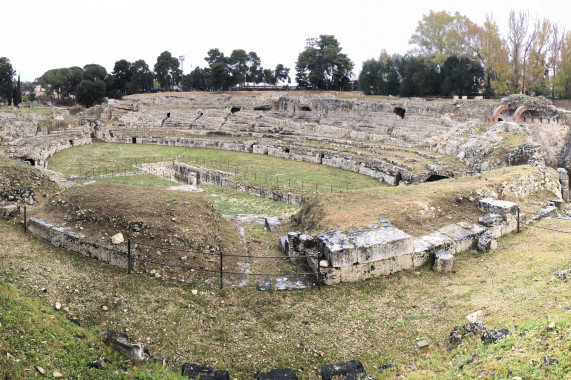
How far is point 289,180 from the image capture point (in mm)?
26328

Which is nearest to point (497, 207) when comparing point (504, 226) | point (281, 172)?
point (504, 226)

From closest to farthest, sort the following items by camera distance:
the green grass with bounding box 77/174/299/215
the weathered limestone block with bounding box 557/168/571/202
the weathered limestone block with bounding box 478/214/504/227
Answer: the weathered limestone block with bounding box 478/214/504/227 < the weathered limestone block with bounding box 557/168/571/202 < the green grass with bounding box 77/174/299/215

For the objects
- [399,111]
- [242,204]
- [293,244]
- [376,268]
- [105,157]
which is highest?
[399,111]

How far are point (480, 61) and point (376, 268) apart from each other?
41.4 meters

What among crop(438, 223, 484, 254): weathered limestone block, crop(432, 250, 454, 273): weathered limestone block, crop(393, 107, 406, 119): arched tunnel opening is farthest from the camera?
crop(393, 107, 406, 119): arched tunnel opening

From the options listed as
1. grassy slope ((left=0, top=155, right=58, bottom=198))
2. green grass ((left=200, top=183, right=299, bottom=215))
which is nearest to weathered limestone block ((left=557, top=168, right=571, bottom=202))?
green grass ((left=200, top=183, right=299, bottom=215))

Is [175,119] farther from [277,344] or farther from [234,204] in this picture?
[277,344]

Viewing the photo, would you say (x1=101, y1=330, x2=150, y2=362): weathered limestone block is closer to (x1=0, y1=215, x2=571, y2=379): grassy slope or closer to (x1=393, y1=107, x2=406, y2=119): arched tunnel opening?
(x1=0, y1=215, x2=571, y2=379): grassy slope

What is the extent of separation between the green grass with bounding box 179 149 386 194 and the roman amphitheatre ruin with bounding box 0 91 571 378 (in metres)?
0.18

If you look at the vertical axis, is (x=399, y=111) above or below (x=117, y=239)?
above

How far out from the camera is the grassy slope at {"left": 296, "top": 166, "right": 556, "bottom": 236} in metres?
12.5

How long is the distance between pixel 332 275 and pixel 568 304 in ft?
15.8

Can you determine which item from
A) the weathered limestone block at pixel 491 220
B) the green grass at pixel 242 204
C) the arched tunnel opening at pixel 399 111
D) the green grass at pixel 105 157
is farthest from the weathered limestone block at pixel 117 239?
the arched tunnel opening at pixel 399 111

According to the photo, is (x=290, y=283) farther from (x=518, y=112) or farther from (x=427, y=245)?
(x=518, y=112)
